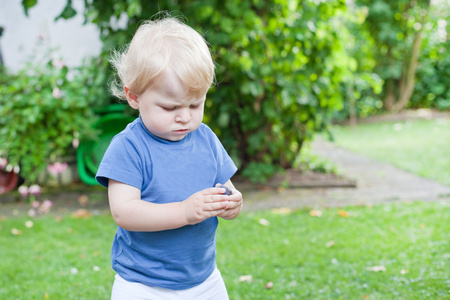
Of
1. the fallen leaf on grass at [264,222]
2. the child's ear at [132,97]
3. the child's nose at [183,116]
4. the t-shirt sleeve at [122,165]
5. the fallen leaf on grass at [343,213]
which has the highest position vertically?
the child's ear at [132,97]

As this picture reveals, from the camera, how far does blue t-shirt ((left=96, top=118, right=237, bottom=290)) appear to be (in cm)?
149

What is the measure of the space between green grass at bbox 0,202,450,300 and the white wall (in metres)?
2.61

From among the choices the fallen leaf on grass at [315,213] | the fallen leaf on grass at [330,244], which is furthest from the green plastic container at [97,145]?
the fallen leaf on grass at [330,244]

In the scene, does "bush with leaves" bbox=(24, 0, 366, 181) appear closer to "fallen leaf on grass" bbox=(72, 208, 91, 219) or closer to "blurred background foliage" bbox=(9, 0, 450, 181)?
"blurred background foliage" bbox=(9, 0, 450, 181)

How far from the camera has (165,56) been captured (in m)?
1.41

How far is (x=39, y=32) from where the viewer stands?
6008 millimetres

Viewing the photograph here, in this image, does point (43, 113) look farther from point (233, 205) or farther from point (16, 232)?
point (233, 205)

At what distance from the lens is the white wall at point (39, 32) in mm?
6020

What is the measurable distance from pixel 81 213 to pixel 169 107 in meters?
3.21

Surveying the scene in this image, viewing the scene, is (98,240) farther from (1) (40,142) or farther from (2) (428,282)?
(2) (428,282)

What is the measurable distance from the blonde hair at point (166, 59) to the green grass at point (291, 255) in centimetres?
163

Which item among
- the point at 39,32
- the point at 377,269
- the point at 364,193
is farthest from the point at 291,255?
the point at 39,32

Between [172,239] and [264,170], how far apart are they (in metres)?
3.69

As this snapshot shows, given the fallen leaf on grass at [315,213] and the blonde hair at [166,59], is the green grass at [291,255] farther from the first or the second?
the blonde hair at [166,59]
